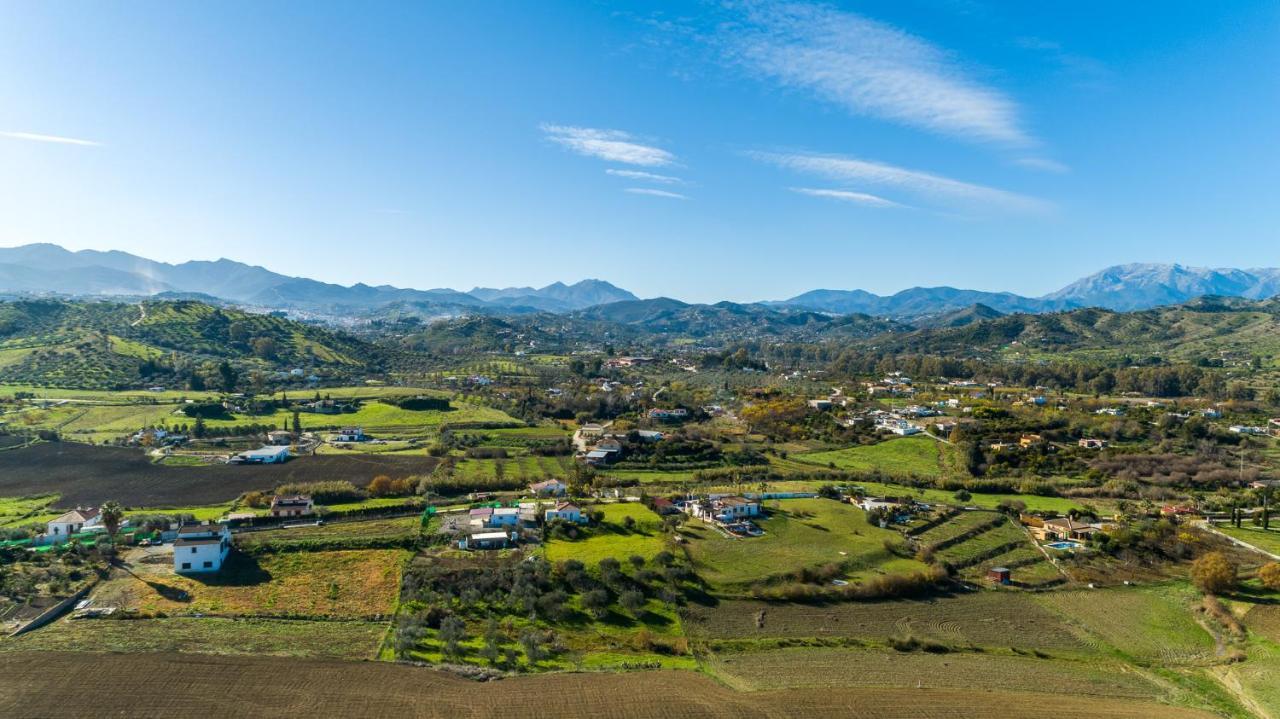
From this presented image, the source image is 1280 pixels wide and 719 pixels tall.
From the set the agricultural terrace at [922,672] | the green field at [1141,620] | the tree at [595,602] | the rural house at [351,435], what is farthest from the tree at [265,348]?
the green field at [1141,620]

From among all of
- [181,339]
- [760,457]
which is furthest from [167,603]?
[181,339]

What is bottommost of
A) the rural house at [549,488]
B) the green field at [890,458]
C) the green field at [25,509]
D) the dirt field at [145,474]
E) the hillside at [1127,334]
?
the green field at [25,509]

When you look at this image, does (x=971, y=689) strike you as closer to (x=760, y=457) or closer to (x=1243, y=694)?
(x=1243, y=694)

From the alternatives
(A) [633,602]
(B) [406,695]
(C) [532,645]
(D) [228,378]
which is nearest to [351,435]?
(D) [228,378]

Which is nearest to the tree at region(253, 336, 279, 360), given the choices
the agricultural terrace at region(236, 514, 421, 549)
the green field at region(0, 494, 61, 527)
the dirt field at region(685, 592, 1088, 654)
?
the green field at region(0, 494, 61, 527)

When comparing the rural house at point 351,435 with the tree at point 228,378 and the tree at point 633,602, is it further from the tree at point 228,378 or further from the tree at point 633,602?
the tree at point 633,602

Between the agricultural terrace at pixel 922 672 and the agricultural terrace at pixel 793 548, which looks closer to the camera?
the agricultural terrace at pixel 922 672

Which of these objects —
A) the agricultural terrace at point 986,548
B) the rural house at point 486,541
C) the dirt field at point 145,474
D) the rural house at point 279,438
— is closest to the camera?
the rural house at point 486,541
